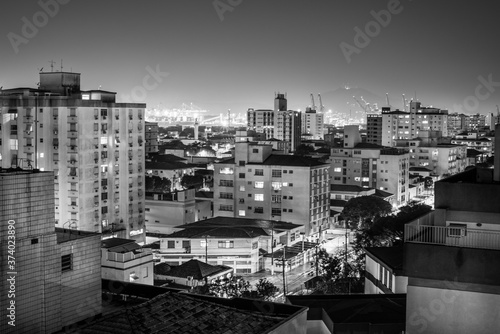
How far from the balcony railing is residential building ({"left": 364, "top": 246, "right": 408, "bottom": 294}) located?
5.20 metres

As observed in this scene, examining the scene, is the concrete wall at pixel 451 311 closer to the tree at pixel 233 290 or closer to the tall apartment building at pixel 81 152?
the tree at pixel 233 290

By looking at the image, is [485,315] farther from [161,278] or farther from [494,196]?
[161,278]

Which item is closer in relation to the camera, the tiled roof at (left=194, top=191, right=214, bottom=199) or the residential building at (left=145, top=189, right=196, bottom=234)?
the residential building at (left=145, top=189, right=196, bottom=234)

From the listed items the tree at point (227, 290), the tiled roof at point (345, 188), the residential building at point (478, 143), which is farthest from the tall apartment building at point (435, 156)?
the tree at point (227, 290)

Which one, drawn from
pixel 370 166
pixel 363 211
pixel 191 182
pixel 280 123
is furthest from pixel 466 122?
pixel 363 211

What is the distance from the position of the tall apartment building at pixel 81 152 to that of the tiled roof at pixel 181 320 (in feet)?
56.0

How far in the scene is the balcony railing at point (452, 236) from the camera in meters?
5.86

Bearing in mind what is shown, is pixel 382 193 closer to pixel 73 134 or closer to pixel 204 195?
pixel 204 195

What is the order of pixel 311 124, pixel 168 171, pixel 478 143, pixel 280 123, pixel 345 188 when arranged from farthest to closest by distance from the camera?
pixel 311 124, pixel 280 123, pixel 478 143, pixel 168 171, pixel 345 188

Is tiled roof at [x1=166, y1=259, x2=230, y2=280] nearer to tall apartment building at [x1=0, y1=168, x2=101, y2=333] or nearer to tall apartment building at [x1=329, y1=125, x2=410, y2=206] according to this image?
tall apartment building at [x1=0, y1=168, x2=101, y2=333]

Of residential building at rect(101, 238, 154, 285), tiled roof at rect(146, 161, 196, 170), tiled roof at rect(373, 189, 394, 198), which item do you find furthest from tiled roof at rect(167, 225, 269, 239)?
tiled roof at rect(146, 161, 196, 170)

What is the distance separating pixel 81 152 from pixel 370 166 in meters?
17.2

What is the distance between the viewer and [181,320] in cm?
669

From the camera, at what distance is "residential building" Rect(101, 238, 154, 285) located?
46.8 ft
